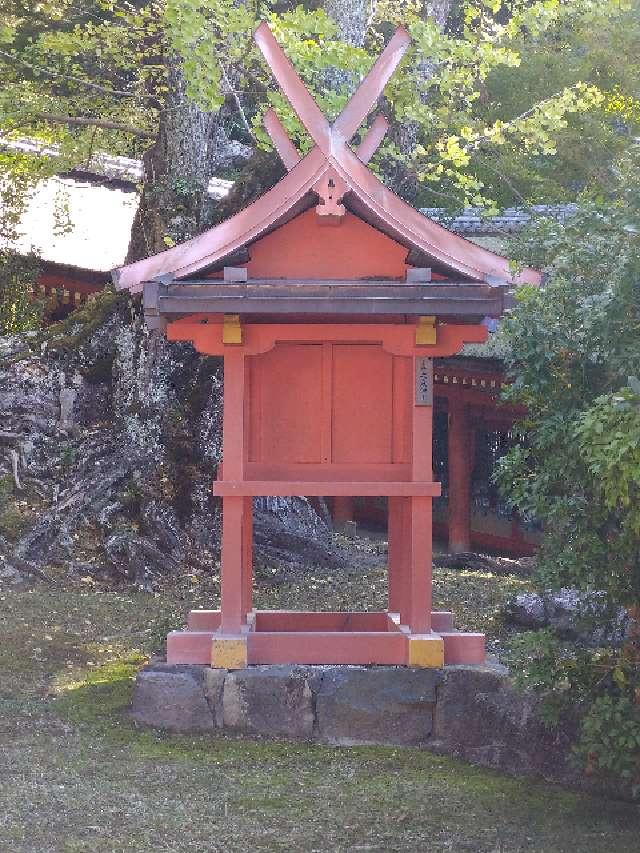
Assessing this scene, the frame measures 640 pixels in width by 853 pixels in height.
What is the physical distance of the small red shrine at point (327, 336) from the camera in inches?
219

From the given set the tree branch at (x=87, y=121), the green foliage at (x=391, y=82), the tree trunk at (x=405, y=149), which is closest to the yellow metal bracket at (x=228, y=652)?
the green foliage at (x=391, y=82)

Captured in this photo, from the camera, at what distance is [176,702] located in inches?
230

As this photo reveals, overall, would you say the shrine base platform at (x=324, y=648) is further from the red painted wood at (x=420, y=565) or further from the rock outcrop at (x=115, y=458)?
the rock outcrop at (x=115, y=458)

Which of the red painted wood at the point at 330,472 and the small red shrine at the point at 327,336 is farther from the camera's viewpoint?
the red painted wood at the point at 330,472

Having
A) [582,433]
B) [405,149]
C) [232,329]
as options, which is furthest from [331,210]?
[405,149]

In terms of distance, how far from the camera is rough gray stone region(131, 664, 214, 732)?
5.84 m

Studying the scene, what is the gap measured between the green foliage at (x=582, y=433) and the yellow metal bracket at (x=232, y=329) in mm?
1477

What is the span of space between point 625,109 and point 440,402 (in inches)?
172

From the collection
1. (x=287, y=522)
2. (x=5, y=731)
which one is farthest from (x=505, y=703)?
(x=287, y=522)

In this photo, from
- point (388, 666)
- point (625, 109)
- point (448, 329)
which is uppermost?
point (625, 109)

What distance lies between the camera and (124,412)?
10.3 m

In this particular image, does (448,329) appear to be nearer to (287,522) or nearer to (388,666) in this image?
(388,666)

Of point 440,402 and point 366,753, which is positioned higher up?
point 440,402

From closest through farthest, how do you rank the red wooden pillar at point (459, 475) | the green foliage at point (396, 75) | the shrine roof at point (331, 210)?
the shrine roof at point (331, 210), the green foliage at point (396, 75), the red wooden pillar at point (459, 475)
